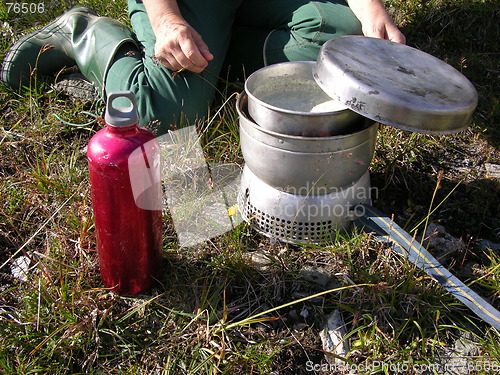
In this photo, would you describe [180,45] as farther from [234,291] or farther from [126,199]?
[234,291]

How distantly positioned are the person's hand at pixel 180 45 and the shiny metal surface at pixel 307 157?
0.32 metres

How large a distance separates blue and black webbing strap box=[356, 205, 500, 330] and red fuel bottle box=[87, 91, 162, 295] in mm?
831

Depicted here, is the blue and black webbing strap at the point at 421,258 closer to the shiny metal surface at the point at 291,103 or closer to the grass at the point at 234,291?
the grass at the point at 234,291

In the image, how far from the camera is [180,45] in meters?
2.06

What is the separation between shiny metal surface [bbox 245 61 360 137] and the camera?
1703 millimetres

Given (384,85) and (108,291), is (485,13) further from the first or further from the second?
(108,291)

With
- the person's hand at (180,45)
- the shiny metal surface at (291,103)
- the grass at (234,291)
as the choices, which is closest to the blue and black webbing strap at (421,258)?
the grass at (234,291)

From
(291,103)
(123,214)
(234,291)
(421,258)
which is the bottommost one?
(234,291)

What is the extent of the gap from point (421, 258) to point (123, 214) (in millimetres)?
1069

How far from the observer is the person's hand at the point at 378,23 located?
2107mm

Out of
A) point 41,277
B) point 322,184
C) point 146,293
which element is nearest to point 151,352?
point 146,293

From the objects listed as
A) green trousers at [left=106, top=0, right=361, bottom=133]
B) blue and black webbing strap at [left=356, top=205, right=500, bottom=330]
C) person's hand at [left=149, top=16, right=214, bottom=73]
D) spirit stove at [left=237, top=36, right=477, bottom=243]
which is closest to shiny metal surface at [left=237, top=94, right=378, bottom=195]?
spirit stove at [left=237, top=36, right=477, bottom=243]

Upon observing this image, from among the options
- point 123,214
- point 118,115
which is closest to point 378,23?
point 118,115

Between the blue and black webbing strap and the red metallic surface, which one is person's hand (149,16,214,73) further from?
the blue and black webbing strap
